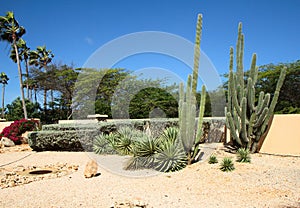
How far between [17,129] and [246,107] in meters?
12.3

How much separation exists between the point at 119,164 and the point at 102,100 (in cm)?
1800

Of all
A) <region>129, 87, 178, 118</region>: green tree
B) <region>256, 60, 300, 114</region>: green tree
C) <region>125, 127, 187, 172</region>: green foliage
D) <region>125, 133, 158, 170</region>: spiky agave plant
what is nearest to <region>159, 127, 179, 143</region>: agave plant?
<region>125, 127, 187, 172</region>: green foliage

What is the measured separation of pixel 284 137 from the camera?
25.5 ft

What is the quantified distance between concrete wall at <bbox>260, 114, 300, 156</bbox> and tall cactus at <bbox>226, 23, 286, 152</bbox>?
61 centimetres

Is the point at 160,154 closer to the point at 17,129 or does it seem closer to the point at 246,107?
the point at 246,107

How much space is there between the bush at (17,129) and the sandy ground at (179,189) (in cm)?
869

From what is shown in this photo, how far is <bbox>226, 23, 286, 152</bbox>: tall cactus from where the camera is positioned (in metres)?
7.25

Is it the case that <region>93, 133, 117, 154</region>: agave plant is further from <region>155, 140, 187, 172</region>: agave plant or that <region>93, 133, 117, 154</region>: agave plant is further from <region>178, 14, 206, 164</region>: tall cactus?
<region>178, 14, 206, 164</region>: tall cactus

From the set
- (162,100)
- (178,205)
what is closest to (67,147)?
(178,205)

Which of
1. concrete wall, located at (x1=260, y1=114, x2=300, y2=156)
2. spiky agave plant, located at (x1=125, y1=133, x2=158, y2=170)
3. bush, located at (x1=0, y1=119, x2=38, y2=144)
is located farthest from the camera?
bush, located at (x1=0, y1=119, x2=38, y2=144)

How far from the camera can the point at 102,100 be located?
24000 mm

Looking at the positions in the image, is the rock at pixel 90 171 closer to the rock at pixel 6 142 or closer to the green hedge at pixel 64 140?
the green hedge at pixel 64 140

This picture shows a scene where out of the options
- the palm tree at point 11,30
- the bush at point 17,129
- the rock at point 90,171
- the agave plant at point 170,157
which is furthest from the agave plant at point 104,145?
the palm tree at point 11,30

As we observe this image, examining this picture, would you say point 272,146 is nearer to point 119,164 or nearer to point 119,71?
point 119,164
